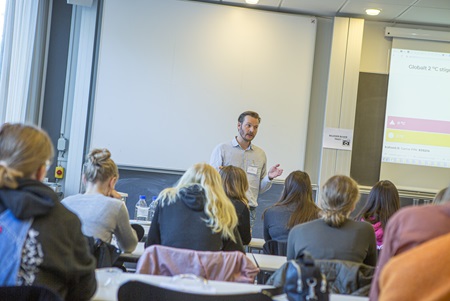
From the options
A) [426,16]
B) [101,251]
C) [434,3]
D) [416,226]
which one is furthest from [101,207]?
[426,16]

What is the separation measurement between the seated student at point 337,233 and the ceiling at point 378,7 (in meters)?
3.45

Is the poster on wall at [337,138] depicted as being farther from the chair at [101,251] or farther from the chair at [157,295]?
the chair at [157,295]

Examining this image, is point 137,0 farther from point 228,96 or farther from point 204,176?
point 204,176

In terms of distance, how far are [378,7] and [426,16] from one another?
2.01ft

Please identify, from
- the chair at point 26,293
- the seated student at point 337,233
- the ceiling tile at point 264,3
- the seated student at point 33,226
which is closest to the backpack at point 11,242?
the seated student at point 33,226

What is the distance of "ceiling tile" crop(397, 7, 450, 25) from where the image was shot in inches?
243

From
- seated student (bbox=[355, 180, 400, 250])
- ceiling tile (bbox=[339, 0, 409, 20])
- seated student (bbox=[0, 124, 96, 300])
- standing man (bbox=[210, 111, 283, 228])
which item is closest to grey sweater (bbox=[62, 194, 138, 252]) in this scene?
seated student (bbox=[0, 124, 96, 300])

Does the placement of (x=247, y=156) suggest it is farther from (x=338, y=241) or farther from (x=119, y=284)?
(x=119, y=284)

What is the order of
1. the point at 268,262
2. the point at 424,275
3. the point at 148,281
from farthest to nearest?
1. the point at 268,262
2. the point at 148,281
3. the point at 424,275

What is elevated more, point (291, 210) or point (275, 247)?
point (291, 210)

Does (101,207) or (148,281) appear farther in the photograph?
(101,207)

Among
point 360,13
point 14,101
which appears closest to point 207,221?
point 14,101

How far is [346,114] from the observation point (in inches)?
253

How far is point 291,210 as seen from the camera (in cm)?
411
